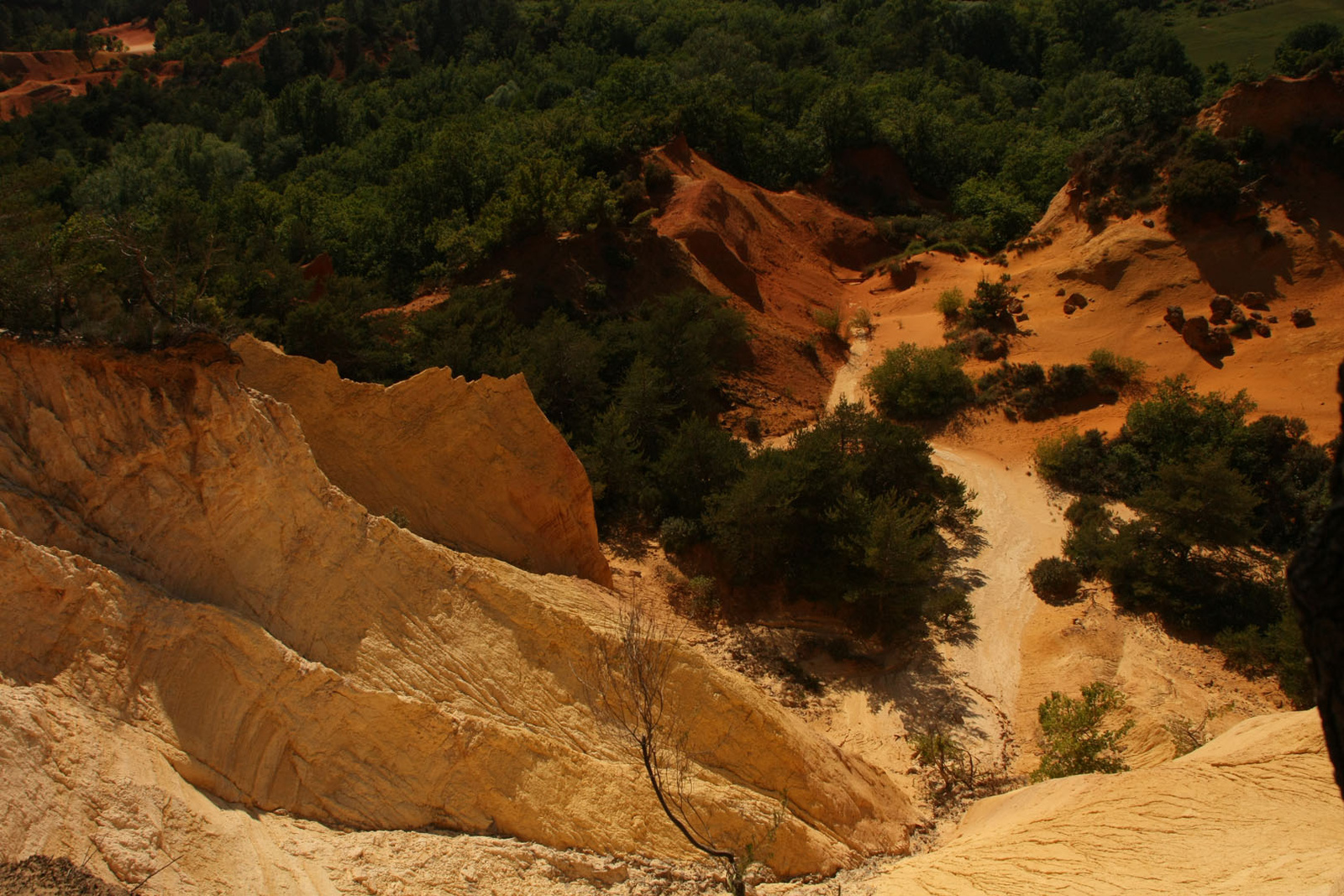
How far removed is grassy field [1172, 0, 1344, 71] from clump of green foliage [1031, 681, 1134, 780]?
65321 mm

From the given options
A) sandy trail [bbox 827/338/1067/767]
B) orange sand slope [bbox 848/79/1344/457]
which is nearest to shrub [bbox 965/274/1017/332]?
orange sand slope [bbox 848/79/1344/457]

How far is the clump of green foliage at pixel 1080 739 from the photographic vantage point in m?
14.4

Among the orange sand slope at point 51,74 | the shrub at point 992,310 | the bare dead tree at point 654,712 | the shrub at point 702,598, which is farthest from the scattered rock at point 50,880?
the orange sand slope at point 51,74

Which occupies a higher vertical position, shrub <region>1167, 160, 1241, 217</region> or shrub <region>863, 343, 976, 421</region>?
shrub <region>1167, 160, 1241, 217</region>

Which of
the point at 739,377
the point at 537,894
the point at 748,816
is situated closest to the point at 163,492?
the point at 537,894

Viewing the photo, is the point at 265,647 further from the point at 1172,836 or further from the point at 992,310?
the point at 992,310

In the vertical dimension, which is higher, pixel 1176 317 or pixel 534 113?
pixel 534 113

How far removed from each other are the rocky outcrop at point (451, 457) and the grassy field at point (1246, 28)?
68.4 meters

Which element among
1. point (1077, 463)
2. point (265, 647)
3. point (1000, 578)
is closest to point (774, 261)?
point (1077, 463)

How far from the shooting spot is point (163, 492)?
376 inches

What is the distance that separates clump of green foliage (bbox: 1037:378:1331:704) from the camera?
2014cm

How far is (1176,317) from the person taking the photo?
100 ft

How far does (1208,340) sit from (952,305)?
28.7 ft

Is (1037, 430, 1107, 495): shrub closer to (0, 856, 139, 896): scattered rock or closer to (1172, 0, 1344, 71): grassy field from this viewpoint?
(0, 856, 139, 896): scattered rock
